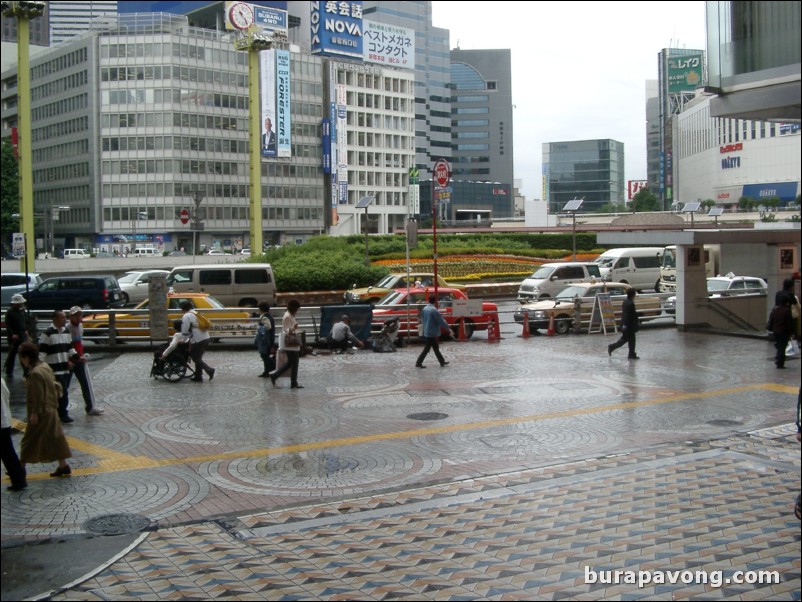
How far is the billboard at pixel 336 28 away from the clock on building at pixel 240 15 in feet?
75.0

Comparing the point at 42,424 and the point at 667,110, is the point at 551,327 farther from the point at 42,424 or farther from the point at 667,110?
the point at 667,110

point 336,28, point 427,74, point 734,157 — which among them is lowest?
point 734,157

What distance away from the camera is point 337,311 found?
74.2ft

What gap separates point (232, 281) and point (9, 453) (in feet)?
71.1

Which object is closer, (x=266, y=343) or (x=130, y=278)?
(x=266, y=343)

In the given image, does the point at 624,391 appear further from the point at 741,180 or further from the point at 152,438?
the point at 741,180

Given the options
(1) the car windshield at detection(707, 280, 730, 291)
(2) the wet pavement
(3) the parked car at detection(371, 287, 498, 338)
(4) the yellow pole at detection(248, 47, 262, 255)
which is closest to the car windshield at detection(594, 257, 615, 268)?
(1) the car windshield at detection(707, 280, 730, 291)

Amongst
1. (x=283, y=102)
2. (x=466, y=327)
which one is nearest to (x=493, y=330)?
Result: (x=466, y=327)

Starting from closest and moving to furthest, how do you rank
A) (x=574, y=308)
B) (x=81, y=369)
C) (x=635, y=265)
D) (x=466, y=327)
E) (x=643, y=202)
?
1. (x=81, y=369)
2. (x=466, y=327)
3. (x=574, y=308)
4. (x=635, y=265)
5. (x=643, y=202)

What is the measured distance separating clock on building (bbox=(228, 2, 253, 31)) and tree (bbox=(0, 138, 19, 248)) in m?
31.1

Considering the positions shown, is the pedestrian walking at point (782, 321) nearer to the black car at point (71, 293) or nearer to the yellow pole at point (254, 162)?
the black car at point (71, 293)

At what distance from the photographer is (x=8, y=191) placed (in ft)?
215

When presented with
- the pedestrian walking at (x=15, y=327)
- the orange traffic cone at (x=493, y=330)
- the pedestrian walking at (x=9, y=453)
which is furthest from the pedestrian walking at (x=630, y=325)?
the pedestrian walking at (x=9, y=453)

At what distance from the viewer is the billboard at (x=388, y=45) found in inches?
4754
